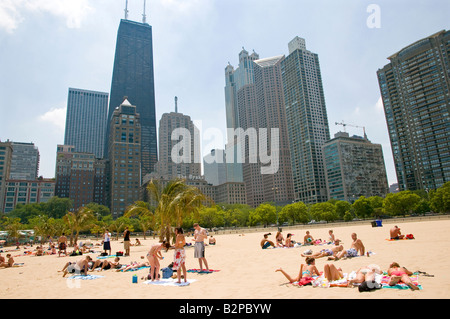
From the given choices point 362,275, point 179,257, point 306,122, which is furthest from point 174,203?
point 306,122

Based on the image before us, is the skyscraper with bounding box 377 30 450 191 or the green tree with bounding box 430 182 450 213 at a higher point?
the skyscraper with bounding box 377 30 450 191

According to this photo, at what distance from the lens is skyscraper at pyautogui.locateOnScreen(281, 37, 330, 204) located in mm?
159375

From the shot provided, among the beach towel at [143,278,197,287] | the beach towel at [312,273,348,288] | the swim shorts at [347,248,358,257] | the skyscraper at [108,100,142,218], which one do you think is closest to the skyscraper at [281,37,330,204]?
the skyscraper at [108,100,142,218]

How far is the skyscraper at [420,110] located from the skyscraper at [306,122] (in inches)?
1440

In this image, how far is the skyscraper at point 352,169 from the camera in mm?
141750

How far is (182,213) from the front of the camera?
75.4 feet

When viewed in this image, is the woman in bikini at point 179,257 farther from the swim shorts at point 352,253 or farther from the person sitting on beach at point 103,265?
the swim shorts at point 352,253

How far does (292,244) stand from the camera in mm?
20203

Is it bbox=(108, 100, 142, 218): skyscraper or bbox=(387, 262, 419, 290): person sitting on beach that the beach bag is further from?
bbox=(108, 100, 142, 218): skyscraper

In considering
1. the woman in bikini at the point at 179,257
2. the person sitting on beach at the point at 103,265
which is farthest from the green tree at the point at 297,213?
the woman in bikini at the point at 179,257

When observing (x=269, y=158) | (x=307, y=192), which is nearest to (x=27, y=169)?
(x=269, y=158)

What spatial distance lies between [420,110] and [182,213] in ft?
446

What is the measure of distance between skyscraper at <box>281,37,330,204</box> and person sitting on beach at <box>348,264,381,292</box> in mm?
155420
